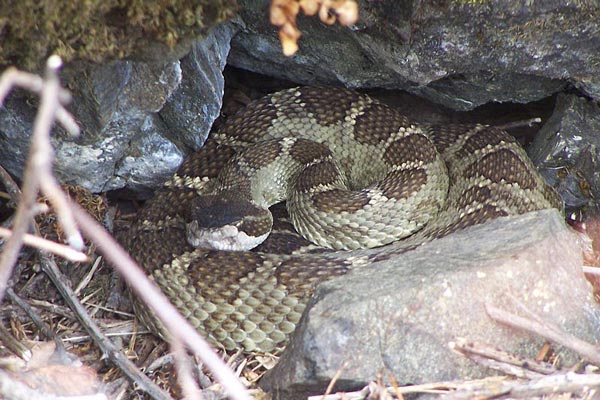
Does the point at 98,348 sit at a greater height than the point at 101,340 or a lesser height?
lesser

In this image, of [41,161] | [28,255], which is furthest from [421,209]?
[41,161]

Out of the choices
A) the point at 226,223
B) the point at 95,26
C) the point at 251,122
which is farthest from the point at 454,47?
the point at 95,26

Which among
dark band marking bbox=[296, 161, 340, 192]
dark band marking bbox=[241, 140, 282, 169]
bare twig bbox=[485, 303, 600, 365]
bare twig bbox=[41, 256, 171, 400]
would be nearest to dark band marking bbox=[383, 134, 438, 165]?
dark band marking bbox=[296, 161, 340, 192]

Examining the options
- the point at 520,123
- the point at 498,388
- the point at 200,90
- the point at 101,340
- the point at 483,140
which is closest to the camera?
the point at 498,388

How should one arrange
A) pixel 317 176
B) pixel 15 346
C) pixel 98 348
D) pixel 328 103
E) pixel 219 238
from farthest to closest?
pixel 328 103 → pixel 317 176 → pixel 219 238 → pixel 98 348 → pixel 15 346

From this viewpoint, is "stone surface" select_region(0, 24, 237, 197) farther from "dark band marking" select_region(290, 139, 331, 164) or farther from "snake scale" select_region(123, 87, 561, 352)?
"dark band marking" select_region(290, 139, 331, 164)

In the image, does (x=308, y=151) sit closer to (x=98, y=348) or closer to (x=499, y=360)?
(x=98, y=348)

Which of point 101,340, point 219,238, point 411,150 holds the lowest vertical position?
point 101,340
